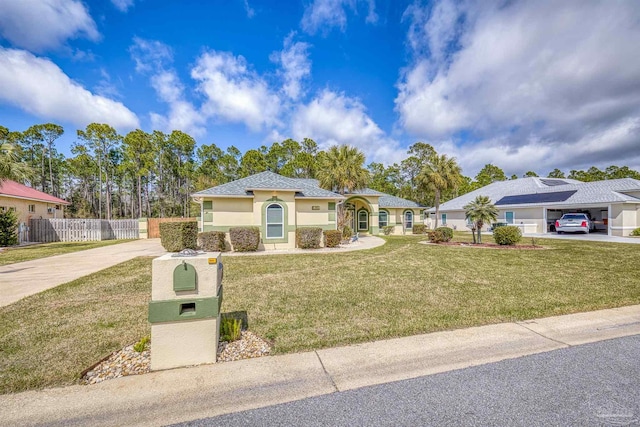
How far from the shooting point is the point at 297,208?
50.7ft

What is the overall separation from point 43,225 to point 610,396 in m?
29.3

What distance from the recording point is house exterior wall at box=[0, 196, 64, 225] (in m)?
18.0

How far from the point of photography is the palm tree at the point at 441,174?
26.8m

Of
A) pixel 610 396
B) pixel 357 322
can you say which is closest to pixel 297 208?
pixel 357 322

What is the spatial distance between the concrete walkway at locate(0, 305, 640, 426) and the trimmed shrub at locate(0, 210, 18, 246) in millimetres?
20686

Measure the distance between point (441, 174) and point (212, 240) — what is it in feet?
74.4

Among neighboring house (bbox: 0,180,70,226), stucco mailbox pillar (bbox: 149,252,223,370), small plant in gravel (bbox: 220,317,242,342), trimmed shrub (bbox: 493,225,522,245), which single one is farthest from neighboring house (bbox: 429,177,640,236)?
neighboring house (bbox: 0,180,70,226)

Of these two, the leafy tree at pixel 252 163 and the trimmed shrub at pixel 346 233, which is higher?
the leafy tree at pixel 252 163

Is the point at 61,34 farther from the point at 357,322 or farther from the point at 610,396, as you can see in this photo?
the point at 610,396

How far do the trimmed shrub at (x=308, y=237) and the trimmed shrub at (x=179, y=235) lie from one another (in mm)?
5181

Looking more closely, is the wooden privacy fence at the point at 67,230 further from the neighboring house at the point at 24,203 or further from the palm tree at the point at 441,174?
the palm tree at the point at 441,174

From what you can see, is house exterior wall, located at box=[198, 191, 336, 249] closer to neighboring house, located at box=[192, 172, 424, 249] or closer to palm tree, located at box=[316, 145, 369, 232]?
neighboring house, located at box=[192, 172, 424, 249]

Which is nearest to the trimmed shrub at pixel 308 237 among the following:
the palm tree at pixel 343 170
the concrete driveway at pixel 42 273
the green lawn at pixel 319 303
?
the green lawn at pixel 319 303

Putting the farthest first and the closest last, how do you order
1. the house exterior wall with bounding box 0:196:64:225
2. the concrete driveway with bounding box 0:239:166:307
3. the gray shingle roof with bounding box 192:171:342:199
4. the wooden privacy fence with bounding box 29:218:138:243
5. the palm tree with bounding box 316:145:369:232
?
1. the palm tree with bounding box 316:145:369:232
2. the wooden privacy fence with bounding box 29:218:138:243
3. the house exterior wall with bounding box 0:196:64:225
4. the gray shingle roof with bounding box 192:171:342:199
5. the concrete driveway with bounding box 0:239:166:307
